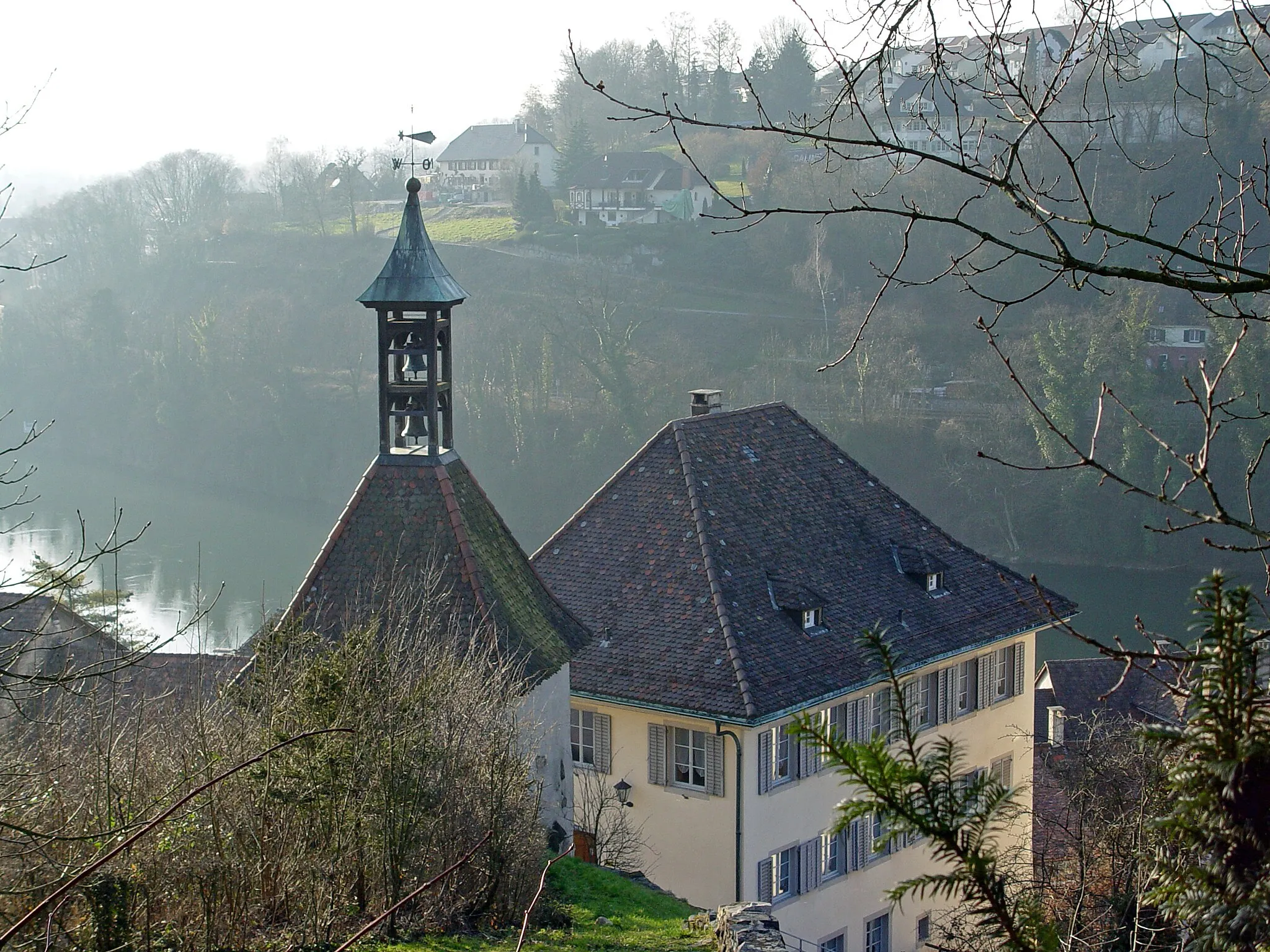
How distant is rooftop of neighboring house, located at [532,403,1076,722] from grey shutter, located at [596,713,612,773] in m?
0.40

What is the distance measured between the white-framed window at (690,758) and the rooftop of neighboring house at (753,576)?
49cm

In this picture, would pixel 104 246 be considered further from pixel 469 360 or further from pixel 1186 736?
pixel 1186 736

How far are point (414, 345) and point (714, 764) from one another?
572cm

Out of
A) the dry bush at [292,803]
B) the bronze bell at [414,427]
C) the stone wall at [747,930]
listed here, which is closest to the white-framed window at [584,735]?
the bronze bell at [414,427]

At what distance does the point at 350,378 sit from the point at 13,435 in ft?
50.8

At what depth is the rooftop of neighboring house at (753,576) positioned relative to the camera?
16.3 m

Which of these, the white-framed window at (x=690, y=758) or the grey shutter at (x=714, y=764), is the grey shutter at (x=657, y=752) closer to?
the white-framed window at (x=690, y=758)

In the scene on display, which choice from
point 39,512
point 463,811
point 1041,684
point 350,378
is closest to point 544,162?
point 350,378

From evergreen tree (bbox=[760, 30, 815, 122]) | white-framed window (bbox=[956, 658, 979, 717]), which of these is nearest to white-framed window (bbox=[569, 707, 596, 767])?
white-framed window (bbox=[956, 658, 979, 717])

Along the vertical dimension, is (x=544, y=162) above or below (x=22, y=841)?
above

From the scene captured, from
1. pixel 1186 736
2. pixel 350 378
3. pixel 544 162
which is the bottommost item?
pixel 350 378

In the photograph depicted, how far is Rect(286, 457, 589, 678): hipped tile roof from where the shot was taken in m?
12.9

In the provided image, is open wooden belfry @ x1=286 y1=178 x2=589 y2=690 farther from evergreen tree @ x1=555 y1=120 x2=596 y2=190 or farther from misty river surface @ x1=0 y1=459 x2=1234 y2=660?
evergreen tree @ x1=555 y1=120 x2=596 y2=190

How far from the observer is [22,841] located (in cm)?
634
